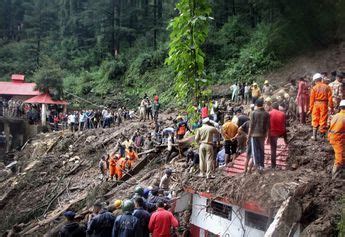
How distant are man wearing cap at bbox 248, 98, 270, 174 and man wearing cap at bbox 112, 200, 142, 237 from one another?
3385 mm

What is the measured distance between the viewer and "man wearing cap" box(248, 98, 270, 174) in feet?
29.7

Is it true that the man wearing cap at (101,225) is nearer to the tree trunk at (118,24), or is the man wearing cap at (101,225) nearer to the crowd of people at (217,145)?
the crowd of people at (217,145)

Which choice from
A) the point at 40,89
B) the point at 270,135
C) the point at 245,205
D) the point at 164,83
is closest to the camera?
the point at 245,205

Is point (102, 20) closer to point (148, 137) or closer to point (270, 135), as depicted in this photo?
point (148, 137)

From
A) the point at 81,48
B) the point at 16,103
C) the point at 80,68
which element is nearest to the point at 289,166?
the point at 16,103

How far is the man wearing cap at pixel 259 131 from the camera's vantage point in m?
9.05

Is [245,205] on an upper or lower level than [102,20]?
lower

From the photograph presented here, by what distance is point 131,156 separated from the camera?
1802cm

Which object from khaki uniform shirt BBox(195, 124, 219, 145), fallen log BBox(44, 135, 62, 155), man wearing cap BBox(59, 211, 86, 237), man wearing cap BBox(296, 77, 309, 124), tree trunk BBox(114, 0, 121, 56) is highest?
tree trunk BBox(114, 0, 121, 56)

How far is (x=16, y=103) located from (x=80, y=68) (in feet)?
68.2

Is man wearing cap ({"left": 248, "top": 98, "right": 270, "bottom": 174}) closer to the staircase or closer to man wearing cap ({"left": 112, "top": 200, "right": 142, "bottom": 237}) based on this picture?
the staircase

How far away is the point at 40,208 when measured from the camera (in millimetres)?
18562

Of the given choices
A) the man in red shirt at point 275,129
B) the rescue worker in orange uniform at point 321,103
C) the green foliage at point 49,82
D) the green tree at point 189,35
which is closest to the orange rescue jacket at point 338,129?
the man in red shirt at point 275,129

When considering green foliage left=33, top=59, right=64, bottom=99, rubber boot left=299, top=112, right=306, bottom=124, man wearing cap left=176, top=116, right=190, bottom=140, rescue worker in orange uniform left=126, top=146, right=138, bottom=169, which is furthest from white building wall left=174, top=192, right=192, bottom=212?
green foliage left=33, top=59, right=64, bottom=99
